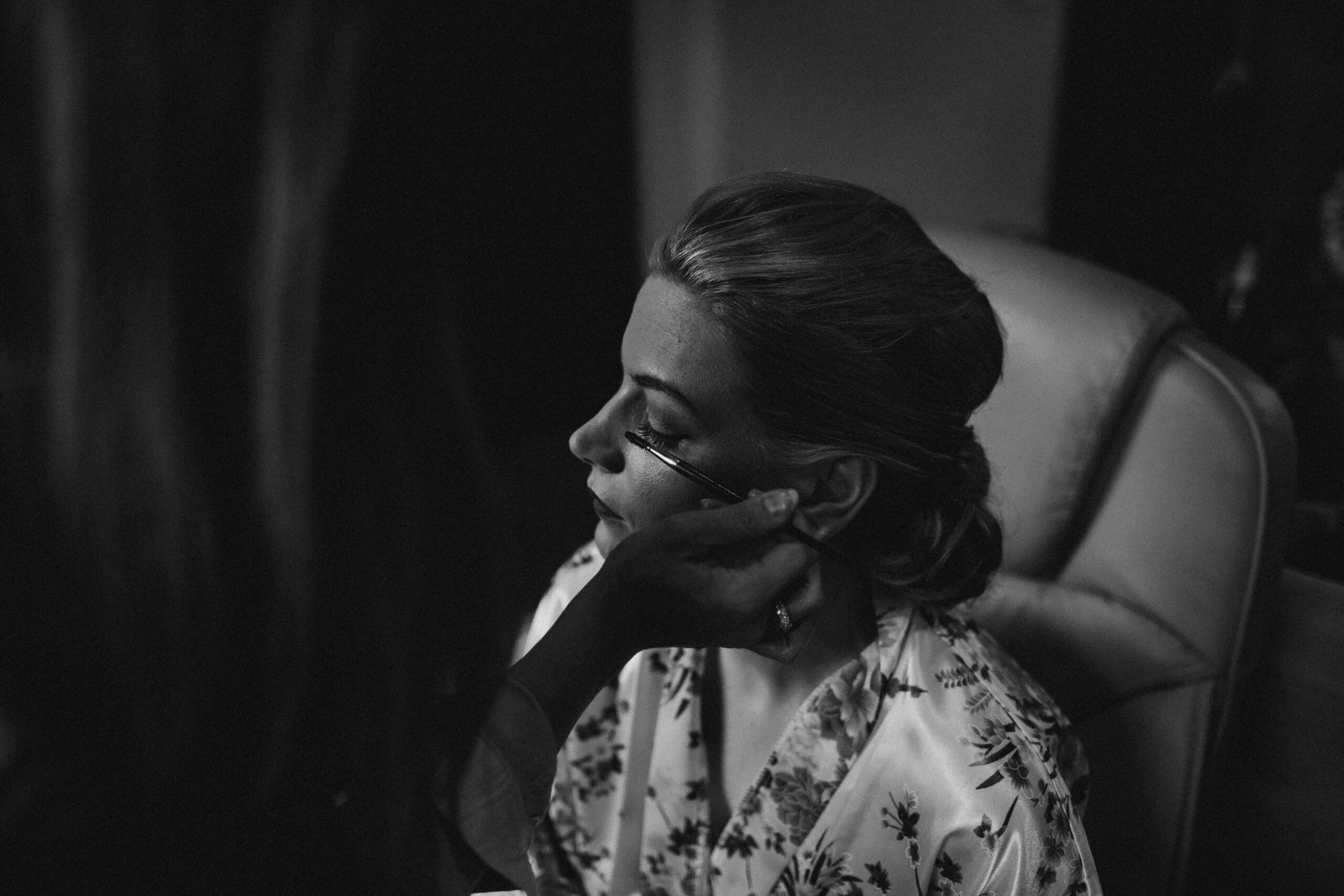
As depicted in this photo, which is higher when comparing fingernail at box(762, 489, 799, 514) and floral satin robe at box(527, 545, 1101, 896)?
fingernail at box(762, 489, 799, 514)

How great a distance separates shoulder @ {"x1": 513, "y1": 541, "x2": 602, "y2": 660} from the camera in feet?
4.38

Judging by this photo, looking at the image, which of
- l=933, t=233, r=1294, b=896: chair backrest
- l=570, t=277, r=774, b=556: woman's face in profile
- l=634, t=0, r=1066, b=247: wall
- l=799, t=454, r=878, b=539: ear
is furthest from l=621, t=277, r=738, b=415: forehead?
l=634, t=0, r=1066, b=247: wall

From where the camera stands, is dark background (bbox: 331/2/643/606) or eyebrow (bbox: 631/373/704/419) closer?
eyebrow (bbox: 631/373/704/419)

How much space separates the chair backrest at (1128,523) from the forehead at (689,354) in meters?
0.46

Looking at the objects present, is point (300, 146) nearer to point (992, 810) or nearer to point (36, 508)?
point (36, 508)

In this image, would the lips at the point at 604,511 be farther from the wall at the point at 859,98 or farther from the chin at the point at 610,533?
the wall at the point at 859,98

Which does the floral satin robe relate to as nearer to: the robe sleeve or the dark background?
the robe sleeve

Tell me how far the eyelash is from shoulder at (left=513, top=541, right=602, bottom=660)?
1.02 feet

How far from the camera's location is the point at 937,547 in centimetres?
110

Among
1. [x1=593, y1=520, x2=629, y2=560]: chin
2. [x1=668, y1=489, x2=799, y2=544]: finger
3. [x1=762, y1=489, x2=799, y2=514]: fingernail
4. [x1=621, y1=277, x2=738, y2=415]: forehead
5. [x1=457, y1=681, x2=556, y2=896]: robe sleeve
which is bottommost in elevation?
[x1=457, y1=681, x2=556, y2=896]: robe sleeve

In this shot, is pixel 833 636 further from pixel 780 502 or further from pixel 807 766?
pixel 780 502

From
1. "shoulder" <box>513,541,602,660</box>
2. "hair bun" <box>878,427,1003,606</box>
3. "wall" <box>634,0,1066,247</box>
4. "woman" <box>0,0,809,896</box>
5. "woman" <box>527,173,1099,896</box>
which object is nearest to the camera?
"woman" <box>0,0,809,896</box>

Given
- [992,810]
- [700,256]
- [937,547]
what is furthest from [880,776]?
[700,256]

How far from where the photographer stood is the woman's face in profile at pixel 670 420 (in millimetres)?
1021
